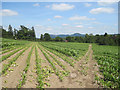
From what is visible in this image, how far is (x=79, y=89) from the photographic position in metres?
5.45

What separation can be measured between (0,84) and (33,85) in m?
1.61

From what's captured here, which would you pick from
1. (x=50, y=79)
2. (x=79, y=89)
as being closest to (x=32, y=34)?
(x=50, y=79)

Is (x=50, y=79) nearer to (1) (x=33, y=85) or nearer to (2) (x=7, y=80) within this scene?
(1) (x=33, y=85)

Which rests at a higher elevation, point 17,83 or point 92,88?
point 17,83

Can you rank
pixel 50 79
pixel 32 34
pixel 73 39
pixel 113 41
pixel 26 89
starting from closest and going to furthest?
1. pixel 26 89
2. pixel 50 79
3. pixel 32 34
4. pixel 113 41
5. pixel 73 39

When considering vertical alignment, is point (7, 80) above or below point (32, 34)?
below

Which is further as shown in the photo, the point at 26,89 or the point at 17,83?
the point at 17,83

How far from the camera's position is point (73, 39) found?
95.0 m

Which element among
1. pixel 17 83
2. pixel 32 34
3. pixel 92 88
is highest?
pixel 32 34

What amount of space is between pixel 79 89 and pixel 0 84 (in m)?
4.06

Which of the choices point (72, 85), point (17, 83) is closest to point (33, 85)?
point (17, 83)

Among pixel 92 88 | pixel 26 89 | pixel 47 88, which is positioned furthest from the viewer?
pixel 92 88

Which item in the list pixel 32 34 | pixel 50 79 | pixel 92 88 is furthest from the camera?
pixel 32 34

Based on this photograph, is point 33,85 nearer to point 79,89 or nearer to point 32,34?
point 79,89
